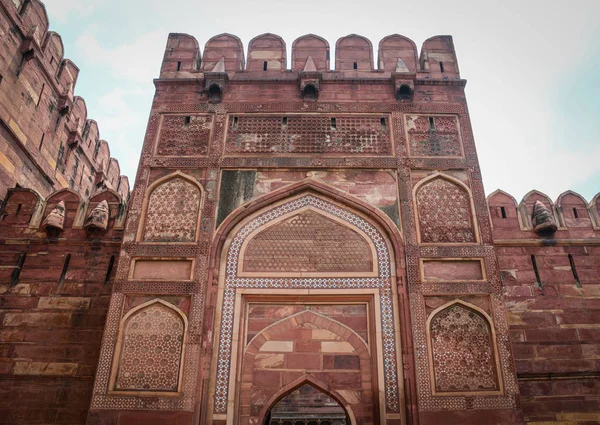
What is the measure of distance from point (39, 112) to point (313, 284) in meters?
6.39

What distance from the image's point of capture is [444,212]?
6414 millimetres

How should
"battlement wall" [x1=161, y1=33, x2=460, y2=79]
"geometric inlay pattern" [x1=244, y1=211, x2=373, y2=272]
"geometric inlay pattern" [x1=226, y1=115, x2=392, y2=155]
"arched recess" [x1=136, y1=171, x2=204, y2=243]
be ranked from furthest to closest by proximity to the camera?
"battlement wall" [x1=161, y1=33, x2=460, y2=79], "geometric inlay pattern" [x1=226, y1=115, x2=392, y2=155], "arched recess" [x1=136, y1=171, x2=204, y2=243], "geometric inlay pattern" [x1=244, y1=211, x2=373, y2=272]

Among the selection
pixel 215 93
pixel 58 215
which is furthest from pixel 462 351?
pixel 58 215

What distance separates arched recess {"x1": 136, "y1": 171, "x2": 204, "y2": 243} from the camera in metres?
6.29

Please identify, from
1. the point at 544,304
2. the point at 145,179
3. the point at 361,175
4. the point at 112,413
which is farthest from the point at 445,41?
the point at 112,413

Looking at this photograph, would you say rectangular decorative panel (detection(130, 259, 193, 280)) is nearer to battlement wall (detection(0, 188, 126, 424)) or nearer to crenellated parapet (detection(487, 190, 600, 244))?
battlement wall (detection(0, 188, 126, 424))

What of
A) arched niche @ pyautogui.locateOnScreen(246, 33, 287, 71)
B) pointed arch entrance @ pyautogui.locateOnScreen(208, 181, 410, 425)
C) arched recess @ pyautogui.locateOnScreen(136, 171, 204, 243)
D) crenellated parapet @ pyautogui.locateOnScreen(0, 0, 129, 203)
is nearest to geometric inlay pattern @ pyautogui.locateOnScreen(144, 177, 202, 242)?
arched recess @ pyautogui.locateOnScreen(136, 171, 204, 243)

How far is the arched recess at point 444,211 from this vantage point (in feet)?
20.4

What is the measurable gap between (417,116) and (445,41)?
1.72 metres

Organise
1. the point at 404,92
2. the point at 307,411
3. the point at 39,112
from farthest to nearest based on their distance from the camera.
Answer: the point at 307,411 < the point at 39,112 < the point at 404,92

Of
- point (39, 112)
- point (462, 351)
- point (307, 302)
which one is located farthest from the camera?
point (39, 112)

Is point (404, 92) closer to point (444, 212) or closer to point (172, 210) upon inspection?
point (444, 212)

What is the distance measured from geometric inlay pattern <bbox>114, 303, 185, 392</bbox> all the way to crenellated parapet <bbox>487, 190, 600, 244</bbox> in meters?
4.37

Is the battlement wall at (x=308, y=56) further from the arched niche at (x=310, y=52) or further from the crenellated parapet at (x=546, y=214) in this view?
the crenellated parapet at (x=546, y=214)
